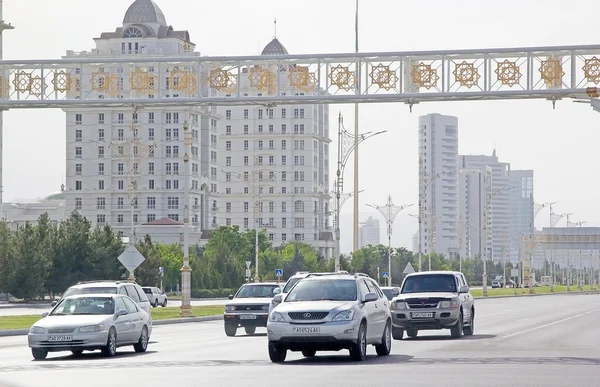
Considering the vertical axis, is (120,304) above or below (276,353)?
above

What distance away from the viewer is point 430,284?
1364 inches

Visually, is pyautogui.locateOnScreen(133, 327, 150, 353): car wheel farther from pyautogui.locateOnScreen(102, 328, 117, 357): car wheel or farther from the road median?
the road median

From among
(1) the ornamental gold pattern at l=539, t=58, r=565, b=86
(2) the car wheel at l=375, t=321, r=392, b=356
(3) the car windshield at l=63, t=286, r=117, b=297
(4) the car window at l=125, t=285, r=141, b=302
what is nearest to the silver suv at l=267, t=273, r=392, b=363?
(2) the car wheel at l=375, t=321, r=392, b=356

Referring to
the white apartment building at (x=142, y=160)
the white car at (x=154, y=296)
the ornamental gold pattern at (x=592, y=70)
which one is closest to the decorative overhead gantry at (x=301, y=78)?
the ornamental gold pattern at (x=592, y=70)

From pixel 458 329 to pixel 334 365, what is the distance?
11.6m

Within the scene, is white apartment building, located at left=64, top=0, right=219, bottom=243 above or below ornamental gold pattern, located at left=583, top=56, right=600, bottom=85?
above

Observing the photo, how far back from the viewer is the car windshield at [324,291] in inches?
963

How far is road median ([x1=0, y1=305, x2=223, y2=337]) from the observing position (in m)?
42.4

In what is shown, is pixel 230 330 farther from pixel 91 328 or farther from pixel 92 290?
pixel 91 328

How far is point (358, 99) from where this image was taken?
3519 centimetres

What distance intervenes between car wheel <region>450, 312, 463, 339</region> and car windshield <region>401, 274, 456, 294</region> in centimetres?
80

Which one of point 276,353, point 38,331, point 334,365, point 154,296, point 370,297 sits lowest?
point 154,296

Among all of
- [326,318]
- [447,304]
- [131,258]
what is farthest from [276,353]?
[131,258]

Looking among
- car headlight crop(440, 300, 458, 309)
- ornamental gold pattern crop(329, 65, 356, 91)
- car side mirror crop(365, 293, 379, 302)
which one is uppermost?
ornamental gold pattern crop(329, 65, 356, 91)
